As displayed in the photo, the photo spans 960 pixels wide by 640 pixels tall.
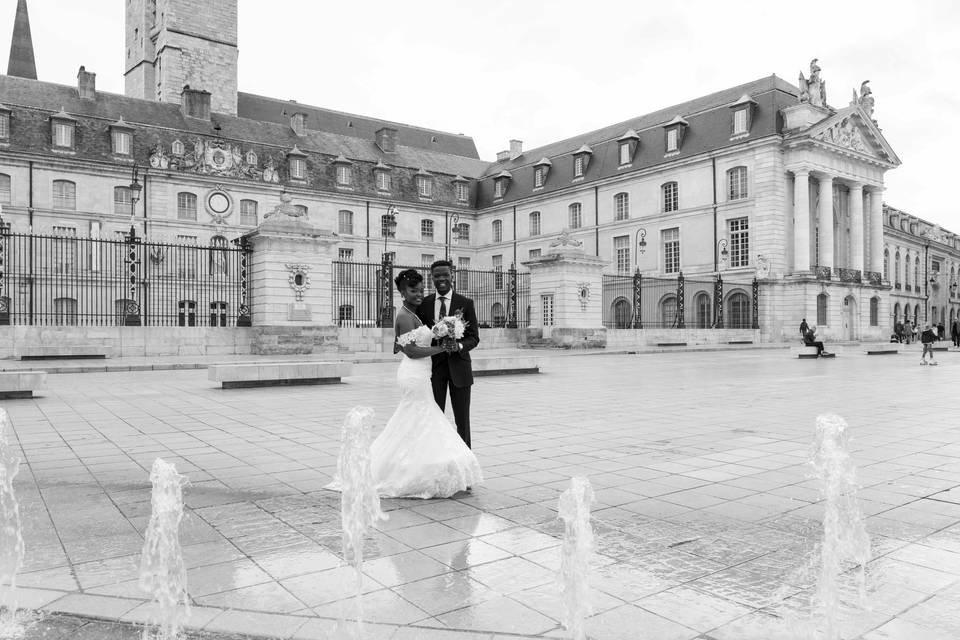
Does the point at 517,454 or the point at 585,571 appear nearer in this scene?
the point at 585,571

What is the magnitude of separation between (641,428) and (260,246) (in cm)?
1539

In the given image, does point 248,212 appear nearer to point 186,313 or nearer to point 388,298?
point 186,313

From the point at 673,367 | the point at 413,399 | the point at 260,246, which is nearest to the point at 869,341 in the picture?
the point at 673,367

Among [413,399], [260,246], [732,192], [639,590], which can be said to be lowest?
[639,590]

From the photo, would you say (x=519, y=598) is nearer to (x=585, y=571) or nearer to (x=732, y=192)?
(x=585, y=571)

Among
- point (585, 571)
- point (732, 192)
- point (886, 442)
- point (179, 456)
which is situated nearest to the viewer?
point (585, 571)

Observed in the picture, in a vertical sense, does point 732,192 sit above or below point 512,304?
above

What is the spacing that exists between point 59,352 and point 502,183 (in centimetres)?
4391

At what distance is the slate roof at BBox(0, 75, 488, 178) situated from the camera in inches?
1703

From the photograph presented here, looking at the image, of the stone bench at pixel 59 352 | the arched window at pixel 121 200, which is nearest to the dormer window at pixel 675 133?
the arched window at pixel 121 200

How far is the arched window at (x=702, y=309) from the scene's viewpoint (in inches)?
1681

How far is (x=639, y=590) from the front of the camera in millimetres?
3428

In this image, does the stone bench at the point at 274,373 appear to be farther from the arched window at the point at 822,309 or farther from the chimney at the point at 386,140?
the chimney at the point at 386,140

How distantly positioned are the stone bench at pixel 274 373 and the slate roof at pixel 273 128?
122 ft
